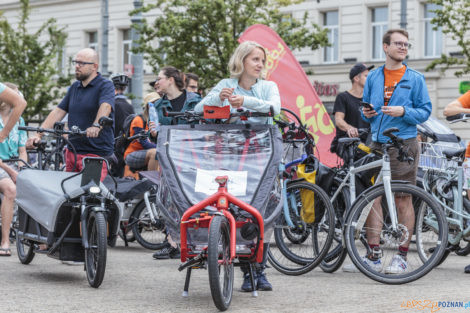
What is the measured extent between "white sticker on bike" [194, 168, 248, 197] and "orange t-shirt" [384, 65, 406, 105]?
2.09 meters

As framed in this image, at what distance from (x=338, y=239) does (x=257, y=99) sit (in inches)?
70.1

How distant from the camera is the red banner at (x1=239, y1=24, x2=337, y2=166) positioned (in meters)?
12.5

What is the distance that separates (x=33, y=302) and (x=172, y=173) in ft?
4.17

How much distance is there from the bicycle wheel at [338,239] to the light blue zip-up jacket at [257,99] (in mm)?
1382

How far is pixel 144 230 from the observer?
10.6 m

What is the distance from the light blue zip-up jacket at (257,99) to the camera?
21.9ft

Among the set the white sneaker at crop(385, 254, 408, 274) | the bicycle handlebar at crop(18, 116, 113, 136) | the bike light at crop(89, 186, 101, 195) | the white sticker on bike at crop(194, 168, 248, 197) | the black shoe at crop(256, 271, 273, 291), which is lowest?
the black shoe at crop(256, 271, 273, 291)

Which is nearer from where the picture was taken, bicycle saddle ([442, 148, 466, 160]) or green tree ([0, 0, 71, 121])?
bicycle saddle ([442, 148, 466, 160])

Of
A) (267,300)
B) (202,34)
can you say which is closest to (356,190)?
(267,300)

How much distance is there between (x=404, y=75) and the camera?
7926 mm

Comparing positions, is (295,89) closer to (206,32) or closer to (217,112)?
(217,112)

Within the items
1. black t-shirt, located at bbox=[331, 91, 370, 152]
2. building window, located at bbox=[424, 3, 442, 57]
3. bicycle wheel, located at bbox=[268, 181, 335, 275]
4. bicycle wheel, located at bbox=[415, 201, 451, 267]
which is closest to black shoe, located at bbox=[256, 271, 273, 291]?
bicycle wheel, located at bbox=[268, 181, 335, 275]

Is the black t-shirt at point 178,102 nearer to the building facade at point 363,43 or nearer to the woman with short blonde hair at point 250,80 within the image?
the woman with short blonde hair at point 250,80

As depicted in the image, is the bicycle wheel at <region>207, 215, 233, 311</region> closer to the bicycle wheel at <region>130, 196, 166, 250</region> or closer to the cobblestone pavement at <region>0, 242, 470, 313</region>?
the cobblestone pavement at <region>0, 242, 470, 313</region>
